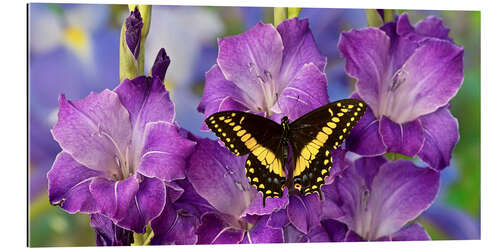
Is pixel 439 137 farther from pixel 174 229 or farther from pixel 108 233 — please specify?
pixel 108 233

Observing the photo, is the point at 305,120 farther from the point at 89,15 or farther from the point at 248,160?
the point at 89,15

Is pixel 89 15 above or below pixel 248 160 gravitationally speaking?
above

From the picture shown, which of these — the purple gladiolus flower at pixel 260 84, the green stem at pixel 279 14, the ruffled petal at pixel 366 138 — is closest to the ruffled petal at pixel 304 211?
the purple gladiolus flower at pixel 260 84

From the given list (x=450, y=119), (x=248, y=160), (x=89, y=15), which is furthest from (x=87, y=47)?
(x=450, y=119)

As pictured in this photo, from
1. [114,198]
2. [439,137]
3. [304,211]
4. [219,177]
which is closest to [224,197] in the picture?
[219,177]

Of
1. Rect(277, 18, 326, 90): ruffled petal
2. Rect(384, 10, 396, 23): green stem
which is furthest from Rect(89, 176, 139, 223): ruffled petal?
Rect(384, 10, 396, 23): green stem

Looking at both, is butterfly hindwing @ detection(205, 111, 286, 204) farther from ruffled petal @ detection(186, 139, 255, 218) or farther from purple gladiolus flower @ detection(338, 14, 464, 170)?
purple gladiolus flower @ detection(338, 14, 464, 170)
